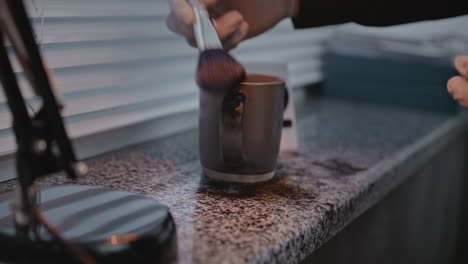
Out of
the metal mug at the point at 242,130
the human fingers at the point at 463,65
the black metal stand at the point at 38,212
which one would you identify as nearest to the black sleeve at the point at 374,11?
the human fingers at the point at 463,65

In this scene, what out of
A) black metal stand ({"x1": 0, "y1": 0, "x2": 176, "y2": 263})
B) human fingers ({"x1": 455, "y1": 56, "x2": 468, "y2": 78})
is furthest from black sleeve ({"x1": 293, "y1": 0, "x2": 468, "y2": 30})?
black metal stand ({"x1": 0, "y1": 0, "x2": 176, "y2": 263})

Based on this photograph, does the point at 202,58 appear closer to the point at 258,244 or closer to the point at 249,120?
the point at 249,120

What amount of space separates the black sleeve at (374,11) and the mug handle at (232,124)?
41 centimetres

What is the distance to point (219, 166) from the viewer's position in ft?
2.63

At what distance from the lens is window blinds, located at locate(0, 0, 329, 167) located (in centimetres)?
82

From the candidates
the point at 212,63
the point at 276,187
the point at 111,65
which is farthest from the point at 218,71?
the point at 111,65

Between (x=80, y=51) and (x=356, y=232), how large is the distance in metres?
0.64

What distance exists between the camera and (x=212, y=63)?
702 mm

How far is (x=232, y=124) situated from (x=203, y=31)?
154 mm

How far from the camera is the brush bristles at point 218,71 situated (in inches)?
27.8

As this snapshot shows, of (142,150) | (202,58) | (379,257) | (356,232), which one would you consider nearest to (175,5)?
(202,58)

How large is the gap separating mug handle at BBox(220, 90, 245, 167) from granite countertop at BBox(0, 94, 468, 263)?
79 mm

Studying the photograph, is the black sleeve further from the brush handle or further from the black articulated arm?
the black articulated arm

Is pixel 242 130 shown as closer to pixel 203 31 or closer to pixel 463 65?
pixel 203 31
